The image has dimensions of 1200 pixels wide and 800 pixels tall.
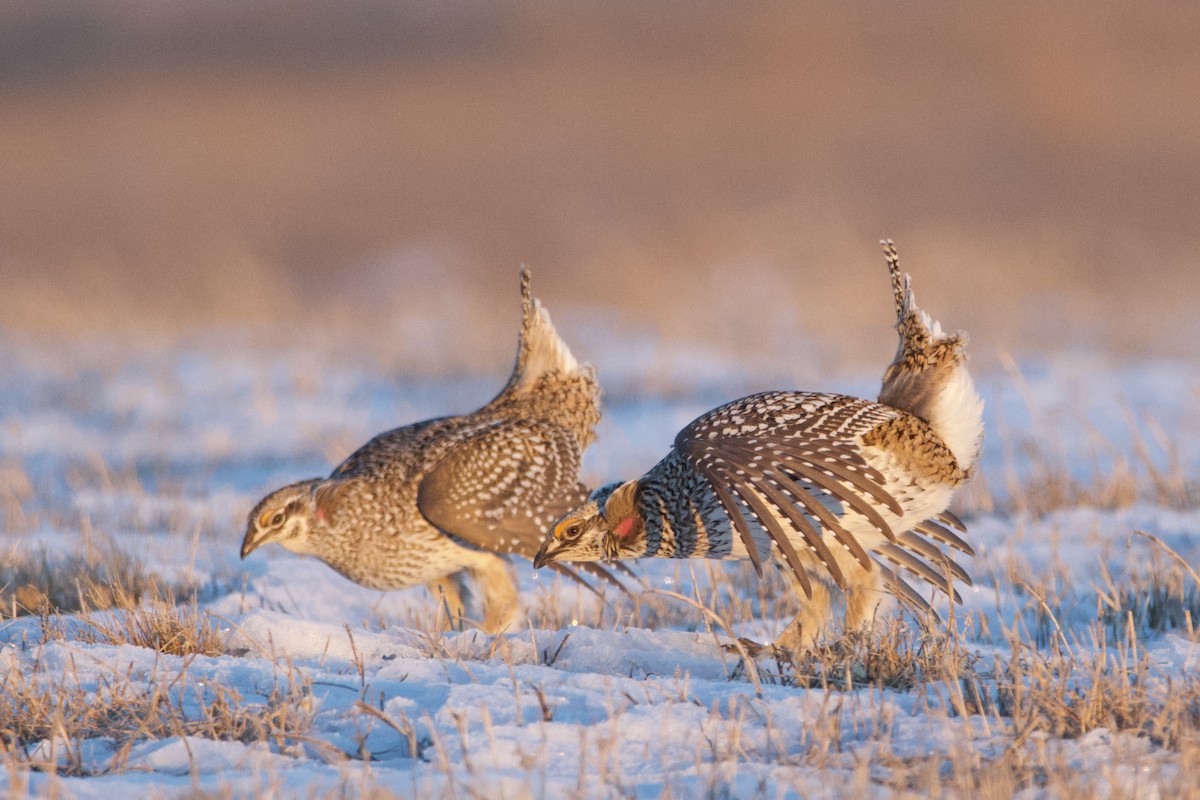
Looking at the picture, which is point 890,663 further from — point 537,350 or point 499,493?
point 537,350

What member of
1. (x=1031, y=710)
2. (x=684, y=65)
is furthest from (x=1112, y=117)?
(x=1031, y=710)

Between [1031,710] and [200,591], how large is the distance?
11.1 feet

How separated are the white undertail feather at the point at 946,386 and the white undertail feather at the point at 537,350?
1759 mm

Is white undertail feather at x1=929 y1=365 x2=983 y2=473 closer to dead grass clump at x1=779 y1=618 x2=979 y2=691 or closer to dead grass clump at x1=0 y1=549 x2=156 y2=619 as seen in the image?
dead grass clump at x1=779 y1=618 x2=979 y2=691

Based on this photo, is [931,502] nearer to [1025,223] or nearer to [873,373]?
[873,373]

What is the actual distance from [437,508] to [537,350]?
1009 millimetres

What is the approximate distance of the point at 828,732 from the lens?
3129 millimetres

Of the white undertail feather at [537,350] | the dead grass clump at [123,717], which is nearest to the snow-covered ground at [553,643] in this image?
the dead grass clump at [123,717]

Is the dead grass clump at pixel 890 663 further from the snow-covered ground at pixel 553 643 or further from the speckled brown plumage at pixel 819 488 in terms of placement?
the speckled brown plumage at pixel 819 488

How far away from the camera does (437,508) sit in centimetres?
566

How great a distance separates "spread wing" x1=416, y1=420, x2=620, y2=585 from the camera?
5.67 meters

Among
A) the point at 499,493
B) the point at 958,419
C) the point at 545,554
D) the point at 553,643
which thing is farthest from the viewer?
the point at 499,493

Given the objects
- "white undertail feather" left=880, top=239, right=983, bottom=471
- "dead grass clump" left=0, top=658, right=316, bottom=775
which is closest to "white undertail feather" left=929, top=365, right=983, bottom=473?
"white undertail feather" left=880, top=239, right=983, bottom=471

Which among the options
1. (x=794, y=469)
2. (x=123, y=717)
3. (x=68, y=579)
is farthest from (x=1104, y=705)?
(x=68, y=579)
